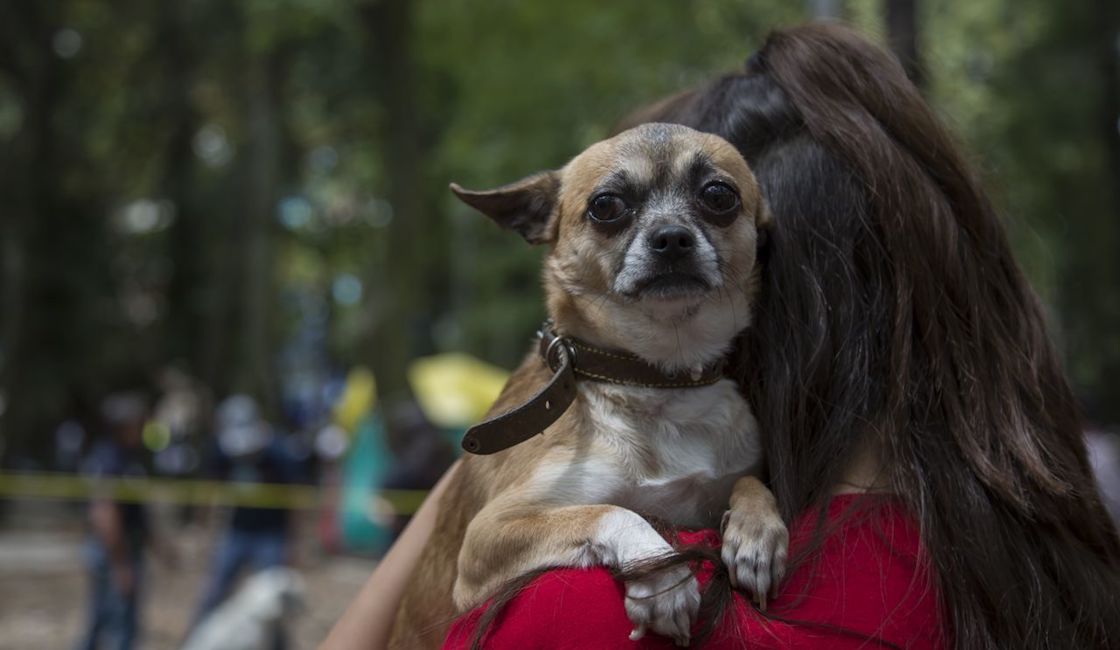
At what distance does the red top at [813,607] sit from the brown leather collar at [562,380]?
0.33m

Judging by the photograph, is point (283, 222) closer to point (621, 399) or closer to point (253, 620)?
point (253, 620)

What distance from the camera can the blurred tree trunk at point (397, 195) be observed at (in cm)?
1374

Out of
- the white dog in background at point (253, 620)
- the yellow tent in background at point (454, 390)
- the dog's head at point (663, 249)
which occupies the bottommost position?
the yellow tent in background at point (454, 390)

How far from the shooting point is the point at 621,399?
7.37 feet

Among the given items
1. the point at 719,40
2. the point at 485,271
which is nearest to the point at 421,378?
the point at 719,40

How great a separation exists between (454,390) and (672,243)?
14.6 m

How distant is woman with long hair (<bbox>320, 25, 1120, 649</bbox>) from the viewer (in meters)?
1.88

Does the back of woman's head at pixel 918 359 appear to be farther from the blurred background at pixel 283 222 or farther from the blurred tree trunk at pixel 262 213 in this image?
the blurred tree trunk at pixel 262 213

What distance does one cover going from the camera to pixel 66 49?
21266mm

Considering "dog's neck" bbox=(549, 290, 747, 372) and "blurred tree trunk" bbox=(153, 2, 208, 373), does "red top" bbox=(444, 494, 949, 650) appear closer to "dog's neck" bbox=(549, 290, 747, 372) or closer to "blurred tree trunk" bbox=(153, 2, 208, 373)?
"dog's neck" bbox=(549, 290, 747, 372)

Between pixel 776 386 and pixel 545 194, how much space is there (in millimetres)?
714

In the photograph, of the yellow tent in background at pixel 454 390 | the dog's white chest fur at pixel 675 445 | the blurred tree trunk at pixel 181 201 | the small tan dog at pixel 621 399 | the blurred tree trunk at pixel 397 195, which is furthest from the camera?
the blurred tree trunk at pixel 181 201

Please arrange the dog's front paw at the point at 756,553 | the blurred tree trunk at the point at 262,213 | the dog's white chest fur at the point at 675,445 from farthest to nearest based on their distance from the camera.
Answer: the blurred tree trunk at the point at 262,213
the dog's white chest fur at the point at 675,445
the dog's front paw at the point at 756,553

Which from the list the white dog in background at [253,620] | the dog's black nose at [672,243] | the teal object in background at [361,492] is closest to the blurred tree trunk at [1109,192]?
the teal object in background at [361,492]
